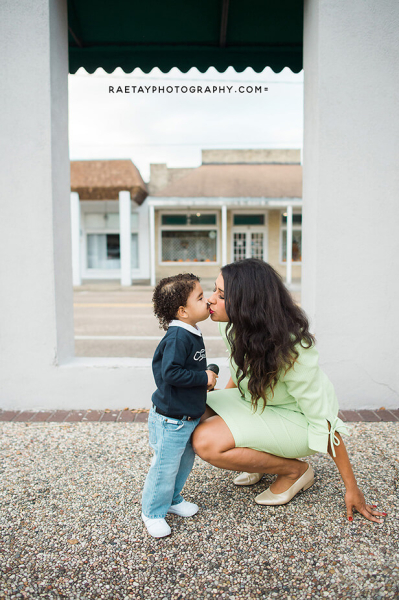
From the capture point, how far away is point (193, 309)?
6.63 ft

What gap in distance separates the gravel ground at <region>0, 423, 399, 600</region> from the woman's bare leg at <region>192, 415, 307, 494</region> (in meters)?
0.29

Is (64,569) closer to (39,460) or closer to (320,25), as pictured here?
(39,460)

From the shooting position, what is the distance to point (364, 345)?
3551 millimetres

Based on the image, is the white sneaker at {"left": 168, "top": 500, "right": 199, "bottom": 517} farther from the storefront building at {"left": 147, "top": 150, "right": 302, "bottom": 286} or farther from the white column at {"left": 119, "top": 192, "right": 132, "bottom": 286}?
the storefront building at {"left": 147, "top": 150, "right": 302, "bottom": 286}

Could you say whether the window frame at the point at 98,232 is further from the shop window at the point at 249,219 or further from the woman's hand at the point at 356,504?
the woman's hand at the point at 356,504

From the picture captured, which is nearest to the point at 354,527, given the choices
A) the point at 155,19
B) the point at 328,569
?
the point at 328,569

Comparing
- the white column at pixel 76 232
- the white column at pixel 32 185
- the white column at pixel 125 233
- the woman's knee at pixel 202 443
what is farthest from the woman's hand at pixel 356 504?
the white column at pixel 76 232

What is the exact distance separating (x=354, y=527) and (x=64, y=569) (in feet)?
4.47

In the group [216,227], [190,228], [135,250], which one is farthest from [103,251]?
[216,227]

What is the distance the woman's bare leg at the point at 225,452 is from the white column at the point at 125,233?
54.5 ft

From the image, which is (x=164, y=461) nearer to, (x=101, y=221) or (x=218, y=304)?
(x=218, y=304)

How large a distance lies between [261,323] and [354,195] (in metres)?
1.97

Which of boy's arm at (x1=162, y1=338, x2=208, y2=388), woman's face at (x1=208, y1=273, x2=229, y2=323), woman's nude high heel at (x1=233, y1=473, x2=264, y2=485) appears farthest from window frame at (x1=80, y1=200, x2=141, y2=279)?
boy's arm at (x1=162, y1=338, x2=208, y2=388)

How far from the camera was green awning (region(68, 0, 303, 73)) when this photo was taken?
13.6 ft
